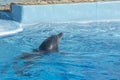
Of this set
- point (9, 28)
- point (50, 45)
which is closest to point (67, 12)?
point (9, 28)

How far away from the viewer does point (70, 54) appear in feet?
25.2

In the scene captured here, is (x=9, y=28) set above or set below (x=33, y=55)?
above

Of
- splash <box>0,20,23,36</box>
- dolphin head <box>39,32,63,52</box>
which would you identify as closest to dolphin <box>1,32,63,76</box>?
dolphin head <box>39,32,63,52</box>

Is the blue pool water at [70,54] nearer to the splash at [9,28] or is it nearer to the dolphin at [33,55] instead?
the dolphin at [33,55]

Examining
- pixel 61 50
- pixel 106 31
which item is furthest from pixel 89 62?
pixel 106 31

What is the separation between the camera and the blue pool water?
6.23 m

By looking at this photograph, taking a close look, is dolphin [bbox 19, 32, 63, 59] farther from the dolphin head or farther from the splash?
the splash

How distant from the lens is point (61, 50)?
803 centimetres

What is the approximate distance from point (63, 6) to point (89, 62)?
505 cm

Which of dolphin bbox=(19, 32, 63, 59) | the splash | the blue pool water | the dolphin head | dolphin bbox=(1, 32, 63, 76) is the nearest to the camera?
the blue pool water

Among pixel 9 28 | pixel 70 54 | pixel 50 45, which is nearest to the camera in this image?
pixel 50 45

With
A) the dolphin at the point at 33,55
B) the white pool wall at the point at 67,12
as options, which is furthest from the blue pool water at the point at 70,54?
the white pool wall at the point at 67,12

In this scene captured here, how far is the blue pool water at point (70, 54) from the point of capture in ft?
20.4

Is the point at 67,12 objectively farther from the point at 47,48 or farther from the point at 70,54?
the point at 47,48
